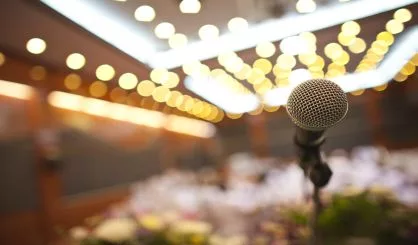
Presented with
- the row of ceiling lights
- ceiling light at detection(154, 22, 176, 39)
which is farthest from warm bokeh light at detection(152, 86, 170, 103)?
ceiling light at detection(154, 22, 176, 39)

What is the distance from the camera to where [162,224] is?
1.40m

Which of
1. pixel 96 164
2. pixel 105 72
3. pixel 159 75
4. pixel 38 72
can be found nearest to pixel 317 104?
pixel 159 75

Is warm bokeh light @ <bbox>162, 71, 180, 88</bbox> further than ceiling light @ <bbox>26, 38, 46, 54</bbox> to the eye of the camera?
Yes

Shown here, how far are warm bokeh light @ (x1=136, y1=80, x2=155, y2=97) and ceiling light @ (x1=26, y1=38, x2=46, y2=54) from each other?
0.39 meters

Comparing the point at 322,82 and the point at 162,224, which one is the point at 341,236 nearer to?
the point at 162,224

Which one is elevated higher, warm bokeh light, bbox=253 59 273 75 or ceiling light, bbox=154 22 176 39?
warm bokeh light, bbox=253 59 273 75

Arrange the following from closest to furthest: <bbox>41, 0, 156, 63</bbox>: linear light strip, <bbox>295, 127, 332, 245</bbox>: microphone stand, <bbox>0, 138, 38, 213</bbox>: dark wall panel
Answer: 1. <bbox>295, 127, 332, 245</bbox>: microphone stand
2. <bbox>41, 0, 156, 63</bbox>: linear light strip
3. <bbox>0, 138, 38, 213</bbox>: dark wall panel

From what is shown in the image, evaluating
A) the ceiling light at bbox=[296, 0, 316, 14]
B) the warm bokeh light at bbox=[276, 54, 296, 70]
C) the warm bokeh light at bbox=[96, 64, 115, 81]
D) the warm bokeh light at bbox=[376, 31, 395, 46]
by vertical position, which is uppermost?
the ceiling light at bbox=[296, 0, 316, 14]

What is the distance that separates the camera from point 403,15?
102 centimetres

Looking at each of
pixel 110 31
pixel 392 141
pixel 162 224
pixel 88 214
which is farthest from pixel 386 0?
pixel 392 141

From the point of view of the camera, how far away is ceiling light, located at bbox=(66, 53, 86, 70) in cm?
120

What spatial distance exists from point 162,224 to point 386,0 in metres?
1.02

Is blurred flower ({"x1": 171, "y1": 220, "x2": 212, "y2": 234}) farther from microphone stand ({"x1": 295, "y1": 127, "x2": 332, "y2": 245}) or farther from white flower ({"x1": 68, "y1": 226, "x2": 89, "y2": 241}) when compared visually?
microphone stand ({"x1": 295, "y1": 127, "x2": 332, "y2": 245})

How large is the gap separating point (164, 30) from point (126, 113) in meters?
2.34
